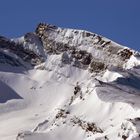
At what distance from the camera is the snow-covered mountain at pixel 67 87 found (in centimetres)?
8638

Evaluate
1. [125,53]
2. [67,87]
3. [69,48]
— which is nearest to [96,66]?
[125,53]

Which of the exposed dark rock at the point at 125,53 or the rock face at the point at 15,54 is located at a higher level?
the exposed dark rock at the point at 125,53

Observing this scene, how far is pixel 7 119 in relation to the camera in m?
121

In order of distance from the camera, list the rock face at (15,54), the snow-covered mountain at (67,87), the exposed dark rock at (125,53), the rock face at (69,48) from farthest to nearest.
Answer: the rock face at (15,54), the rock face at (69,48), the exposed dark rock at (125,53), the snow-covered mountain at (67,87)

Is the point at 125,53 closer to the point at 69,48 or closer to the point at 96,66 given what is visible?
the point at 96,66

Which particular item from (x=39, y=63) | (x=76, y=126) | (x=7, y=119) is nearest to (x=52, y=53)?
(x=39, y=63)

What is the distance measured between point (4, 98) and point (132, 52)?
27.0 meters

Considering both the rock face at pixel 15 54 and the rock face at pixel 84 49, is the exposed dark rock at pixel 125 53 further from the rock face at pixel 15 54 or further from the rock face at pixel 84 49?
the rock face at pixel 15 54

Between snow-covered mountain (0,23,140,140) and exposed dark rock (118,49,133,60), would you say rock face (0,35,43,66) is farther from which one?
exposed dark rock (118,49,133,60)

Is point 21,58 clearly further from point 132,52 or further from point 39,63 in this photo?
point 132,52

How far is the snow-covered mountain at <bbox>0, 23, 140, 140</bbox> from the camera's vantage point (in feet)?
283

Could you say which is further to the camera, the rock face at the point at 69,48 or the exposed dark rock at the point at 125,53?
the rock face at the point at 69,48

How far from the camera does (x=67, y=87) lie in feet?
443

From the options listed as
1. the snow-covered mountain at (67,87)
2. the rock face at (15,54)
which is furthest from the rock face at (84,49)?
the rock face at (15,54)
